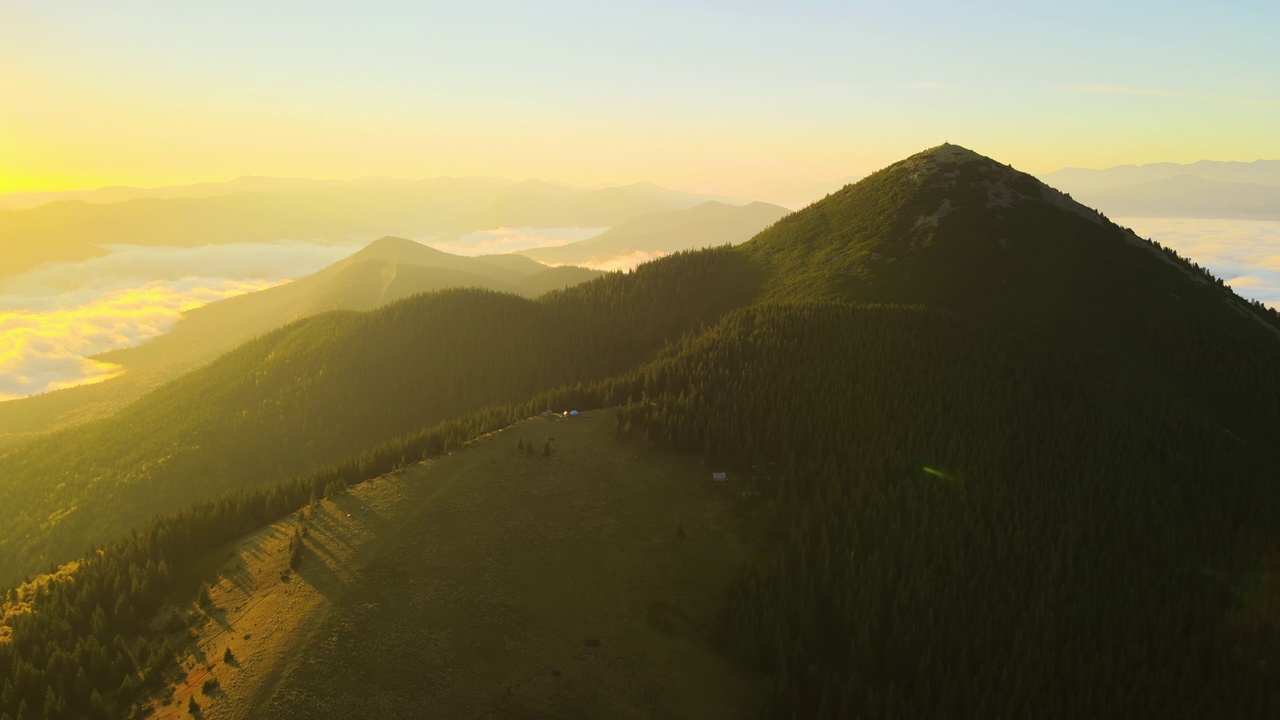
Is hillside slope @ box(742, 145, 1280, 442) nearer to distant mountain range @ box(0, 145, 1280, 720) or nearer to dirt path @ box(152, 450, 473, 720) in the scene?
distant mountain range @ box(0, 145, 1280, 720)

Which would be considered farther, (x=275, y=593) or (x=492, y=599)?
(x=275, y=593)

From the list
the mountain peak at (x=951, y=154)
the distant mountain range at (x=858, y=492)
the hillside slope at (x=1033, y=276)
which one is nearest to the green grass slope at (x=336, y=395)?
the distant mountain range at (x=858, y=492)

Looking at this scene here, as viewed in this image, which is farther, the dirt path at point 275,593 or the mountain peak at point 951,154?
the mountain peak at point 951,154

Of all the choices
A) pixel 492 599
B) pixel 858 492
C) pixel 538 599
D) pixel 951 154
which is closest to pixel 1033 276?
pixel 951 154

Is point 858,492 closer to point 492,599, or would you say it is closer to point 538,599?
point 538,599

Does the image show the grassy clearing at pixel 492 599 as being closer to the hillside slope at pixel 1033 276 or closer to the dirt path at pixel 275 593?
the dirt path at pixel 275 593

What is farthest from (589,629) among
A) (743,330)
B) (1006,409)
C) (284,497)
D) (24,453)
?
(24,453)

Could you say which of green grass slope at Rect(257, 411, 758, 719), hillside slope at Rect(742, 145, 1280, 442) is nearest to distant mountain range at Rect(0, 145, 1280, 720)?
green grass slope at Rect(257, 411, 758, 719)

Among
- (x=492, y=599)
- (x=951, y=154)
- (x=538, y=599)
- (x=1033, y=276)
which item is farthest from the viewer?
(x=951, y=154)
